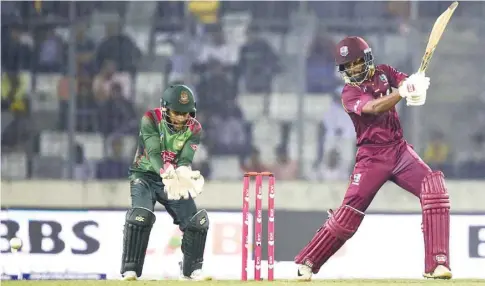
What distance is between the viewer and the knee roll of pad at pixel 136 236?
9297 millimetres

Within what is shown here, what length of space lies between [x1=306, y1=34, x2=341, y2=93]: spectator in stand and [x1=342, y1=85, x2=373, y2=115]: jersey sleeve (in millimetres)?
4949

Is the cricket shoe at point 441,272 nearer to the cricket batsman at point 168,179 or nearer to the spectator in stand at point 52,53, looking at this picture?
the cricket batsman at point 168,179

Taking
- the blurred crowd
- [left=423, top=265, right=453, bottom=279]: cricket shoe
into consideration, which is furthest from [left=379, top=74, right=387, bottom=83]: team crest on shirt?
the blurred crowd

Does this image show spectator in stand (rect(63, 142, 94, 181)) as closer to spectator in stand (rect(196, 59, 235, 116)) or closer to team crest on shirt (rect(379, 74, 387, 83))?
spectator in stand (rect(196, 59, 235, 116))

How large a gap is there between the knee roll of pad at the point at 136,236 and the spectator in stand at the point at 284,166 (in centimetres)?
450

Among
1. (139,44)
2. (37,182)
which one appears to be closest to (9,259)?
(37,182)

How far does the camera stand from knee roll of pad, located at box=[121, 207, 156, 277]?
30.5ft

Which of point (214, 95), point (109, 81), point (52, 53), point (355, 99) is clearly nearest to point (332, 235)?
point (355, 99)

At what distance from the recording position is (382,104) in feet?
27.9

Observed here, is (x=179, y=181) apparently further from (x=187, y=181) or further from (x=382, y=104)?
(x=382, y=104)

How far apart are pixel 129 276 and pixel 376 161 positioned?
6.73ft

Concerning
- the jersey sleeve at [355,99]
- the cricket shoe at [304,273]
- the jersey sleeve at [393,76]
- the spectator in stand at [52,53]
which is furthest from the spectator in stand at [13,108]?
the jersey sleeve at [393,76]

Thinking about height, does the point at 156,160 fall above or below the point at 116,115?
below

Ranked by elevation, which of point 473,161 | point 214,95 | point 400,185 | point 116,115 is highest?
point 214,95
